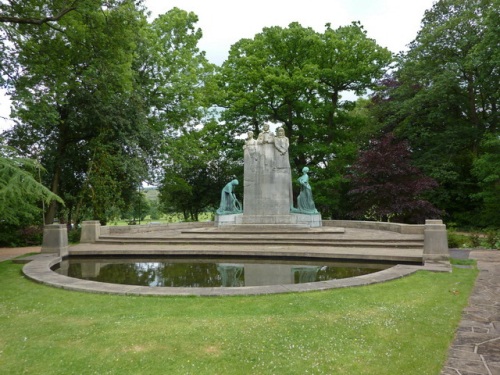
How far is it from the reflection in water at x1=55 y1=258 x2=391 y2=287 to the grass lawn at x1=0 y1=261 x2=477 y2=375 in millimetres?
1918

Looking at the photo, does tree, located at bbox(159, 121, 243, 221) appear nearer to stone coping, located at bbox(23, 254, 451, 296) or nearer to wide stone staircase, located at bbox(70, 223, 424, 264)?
wide stone staircase, located at bbox(70, 223, 424, 264)

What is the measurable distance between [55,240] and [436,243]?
11.8 metres

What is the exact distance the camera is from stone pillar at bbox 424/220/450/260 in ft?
32.1

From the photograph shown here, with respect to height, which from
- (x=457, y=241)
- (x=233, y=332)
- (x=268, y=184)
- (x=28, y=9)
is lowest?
(x=233, y=332)

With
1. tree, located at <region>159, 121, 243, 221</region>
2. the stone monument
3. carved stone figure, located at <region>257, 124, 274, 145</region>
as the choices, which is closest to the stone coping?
the stone monument

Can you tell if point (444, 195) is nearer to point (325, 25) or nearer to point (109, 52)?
point (325, 25)

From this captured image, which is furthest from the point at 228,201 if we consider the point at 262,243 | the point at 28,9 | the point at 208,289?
the point at 208,289

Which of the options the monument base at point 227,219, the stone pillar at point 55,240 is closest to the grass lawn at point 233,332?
the stone pillar at point 55,240

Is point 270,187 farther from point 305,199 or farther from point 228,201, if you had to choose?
point 228,201

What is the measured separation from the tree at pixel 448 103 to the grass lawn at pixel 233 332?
19769 mm

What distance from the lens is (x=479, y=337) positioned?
486 cm

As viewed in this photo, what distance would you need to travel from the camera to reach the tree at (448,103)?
75.5 ft

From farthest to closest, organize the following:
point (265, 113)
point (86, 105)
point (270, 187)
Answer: point (265, 113) → point (86, 105) → point (270, 187)

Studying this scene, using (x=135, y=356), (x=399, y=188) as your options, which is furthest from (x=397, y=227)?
(x=135, y=356)
